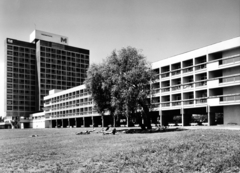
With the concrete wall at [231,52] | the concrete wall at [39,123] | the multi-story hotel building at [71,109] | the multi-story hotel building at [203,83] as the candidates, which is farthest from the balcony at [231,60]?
the concrete wall at [39,123]

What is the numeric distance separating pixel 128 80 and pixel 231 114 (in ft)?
90.1

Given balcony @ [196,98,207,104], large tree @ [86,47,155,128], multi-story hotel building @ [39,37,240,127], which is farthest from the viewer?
balcony @ [196,98,207,104]

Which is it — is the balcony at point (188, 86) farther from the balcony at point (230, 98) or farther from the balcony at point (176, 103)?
the balcony at point (230, 98)

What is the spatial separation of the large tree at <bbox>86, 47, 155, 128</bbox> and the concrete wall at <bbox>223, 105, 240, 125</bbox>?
22.3m

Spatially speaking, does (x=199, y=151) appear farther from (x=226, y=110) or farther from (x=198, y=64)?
(x=198, y=64)

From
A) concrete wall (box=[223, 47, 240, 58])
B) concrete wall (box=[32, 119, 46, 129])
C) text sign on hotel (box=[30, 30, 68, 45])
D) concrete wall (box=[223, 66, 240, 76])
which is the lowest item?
concrete wall (box=[32, 119, 46, 129])

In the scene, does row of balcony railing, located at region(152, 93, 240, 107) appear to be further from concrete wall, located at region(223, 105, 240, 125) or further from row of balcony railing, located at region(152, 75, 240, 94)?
row of balcony railing, located at region(152, 75, 240, 94)

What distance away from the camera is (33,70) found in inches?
6816

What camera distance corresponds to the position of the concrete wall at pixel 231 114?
50844 mm

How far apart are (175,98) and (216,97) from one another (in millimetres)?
12396

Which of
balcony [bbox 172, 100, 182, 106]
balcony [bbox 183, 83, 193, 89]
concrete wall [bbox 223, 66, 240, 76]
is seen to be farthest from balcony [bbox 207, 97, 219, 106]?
balcony [bbox 172, 100, 182, 106]

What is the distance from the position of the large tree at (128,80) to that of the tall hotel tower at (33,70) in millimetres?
136395

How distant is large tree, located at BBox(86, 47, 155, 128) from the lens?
3438 centimetres

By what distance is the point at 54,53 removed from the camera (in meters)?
173
